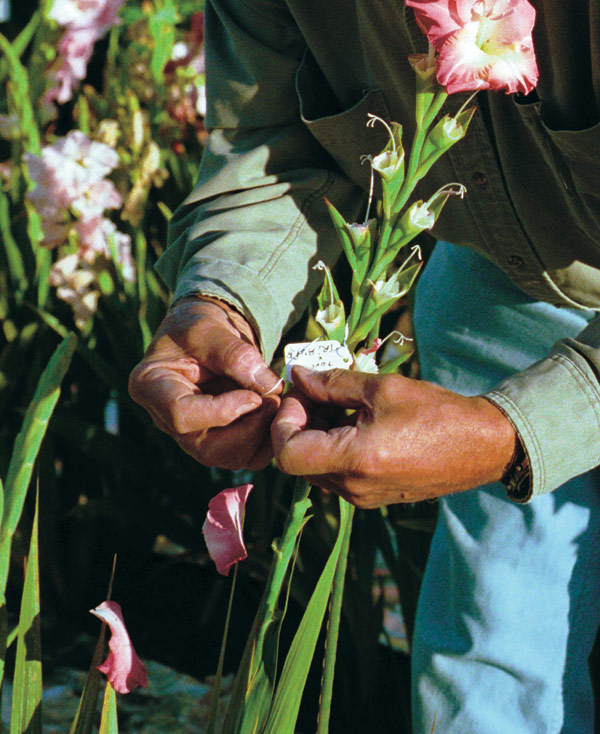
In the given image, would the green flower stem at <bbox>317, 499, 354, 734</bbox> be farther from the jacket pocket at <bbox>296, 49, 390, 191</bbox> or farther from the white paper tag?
the jacket pocket at <bbox>296, 49, 390, 191</bbox>

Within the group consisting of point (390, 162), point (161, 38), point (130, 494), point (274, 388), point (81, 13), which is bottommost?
point (130, 494)

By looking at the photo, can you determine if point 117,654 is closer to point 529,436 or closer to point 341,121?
point 529,436

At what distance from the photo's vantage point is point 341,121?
112 cm

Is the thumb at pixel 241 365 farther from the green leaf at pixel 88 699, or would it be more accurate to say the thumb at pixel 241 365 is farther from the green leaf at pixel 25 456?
the green leaf at pixel 88 699

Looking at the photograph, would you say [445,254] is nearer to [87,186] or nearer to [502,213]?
[502,213]

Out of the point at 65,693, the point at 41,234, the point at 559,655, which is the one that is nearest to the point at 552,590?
the point at 559,655

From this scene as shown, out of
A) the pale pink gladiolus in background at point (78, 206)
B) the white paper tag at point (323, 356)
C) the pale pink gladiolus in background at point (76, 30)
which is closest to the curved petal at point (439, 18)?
the white paper tag at point (323, 356)

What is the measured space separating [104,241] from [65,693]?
931 millimetres

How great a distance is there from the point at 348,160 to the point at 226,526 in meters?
0.58

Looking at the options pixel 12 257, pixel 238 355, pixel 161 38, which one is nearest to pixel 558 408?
pixel 238 355

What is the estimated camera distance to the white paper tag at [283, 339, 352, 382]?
28.7 inches

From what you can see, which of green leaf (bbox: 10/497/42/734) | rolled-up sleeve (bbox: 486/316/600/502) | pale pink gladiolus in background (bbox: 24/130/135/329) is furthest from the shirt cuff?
pale pink gladiolus in background (bbox: 24/130/135/329)

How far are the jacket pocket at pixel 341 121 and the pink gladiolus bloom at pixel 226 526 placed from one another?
511mm

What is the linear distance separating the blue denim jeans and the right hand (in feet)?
1.51
